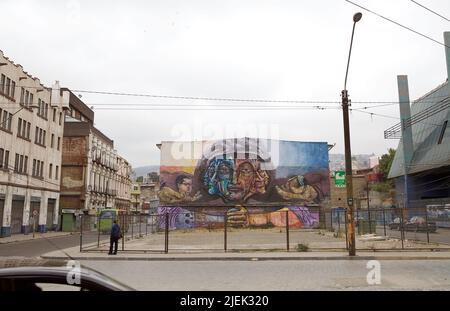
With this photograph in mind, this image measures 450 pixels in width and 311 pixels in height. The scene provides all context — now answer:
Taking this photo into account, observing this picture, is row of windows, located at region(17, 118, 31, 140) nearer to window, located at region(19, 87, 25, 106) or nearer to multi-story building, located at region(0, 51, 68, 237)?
multi-story building, located at region(0, 51, 68, 237)

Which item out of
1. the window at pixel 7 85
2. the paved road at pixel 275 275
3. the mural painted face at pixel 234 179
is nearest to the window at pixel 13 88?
the window at pixel 7 85

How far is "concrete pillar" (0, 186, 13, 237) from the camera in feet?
121

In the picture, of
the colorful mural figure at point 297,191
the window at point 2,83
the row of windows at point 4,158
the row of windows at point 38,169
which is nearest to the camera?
the window at point 2,83

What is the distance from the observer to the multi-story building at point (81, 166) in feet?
186

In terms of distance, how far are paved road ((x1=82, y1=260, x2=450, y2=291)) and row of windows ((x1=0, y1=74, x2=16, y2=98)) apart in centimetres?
2493

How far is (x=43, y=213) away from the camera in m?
46.1

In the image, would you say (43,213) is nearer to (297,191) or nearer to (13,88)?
(13,88)

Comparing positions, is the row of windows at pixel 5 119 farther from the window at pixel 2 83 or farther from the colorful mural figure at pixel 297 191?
the colorful mural figure at pixel 297 191

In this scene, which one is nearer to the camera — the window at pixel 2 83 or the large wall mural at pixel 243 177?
the window at pixel 2 83

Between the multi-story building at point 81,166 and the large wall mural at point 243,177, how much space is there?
10.4m

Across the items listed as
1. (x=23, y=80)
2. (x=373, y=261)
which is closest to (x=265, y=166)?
(x=23, y=80)

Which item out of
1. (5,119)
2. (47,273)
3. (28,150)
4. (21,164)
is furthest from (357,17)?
(28,150)

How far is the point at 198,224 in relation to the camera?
5272 cm
